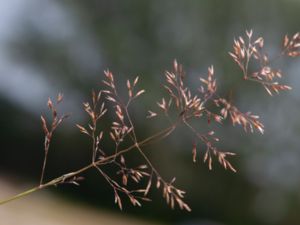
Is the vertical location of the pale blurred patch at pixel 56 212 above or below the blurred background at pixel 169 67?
below

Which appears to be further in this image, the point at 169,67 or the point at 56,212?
the point at 56,212

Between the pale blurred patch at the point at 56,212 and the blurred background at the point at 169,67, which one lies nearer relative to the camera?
the blurred background at the point at 169,67

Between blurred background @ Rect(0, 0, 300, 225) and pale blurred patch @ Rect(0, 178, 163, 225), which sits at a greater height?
blurred background @ Rect(0, 0, 300, 225)

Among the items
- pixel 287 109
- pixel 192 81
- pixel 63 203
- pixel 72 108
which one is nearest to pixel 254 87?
pixel 287 109

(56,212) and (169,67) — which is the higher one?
(169,67)
